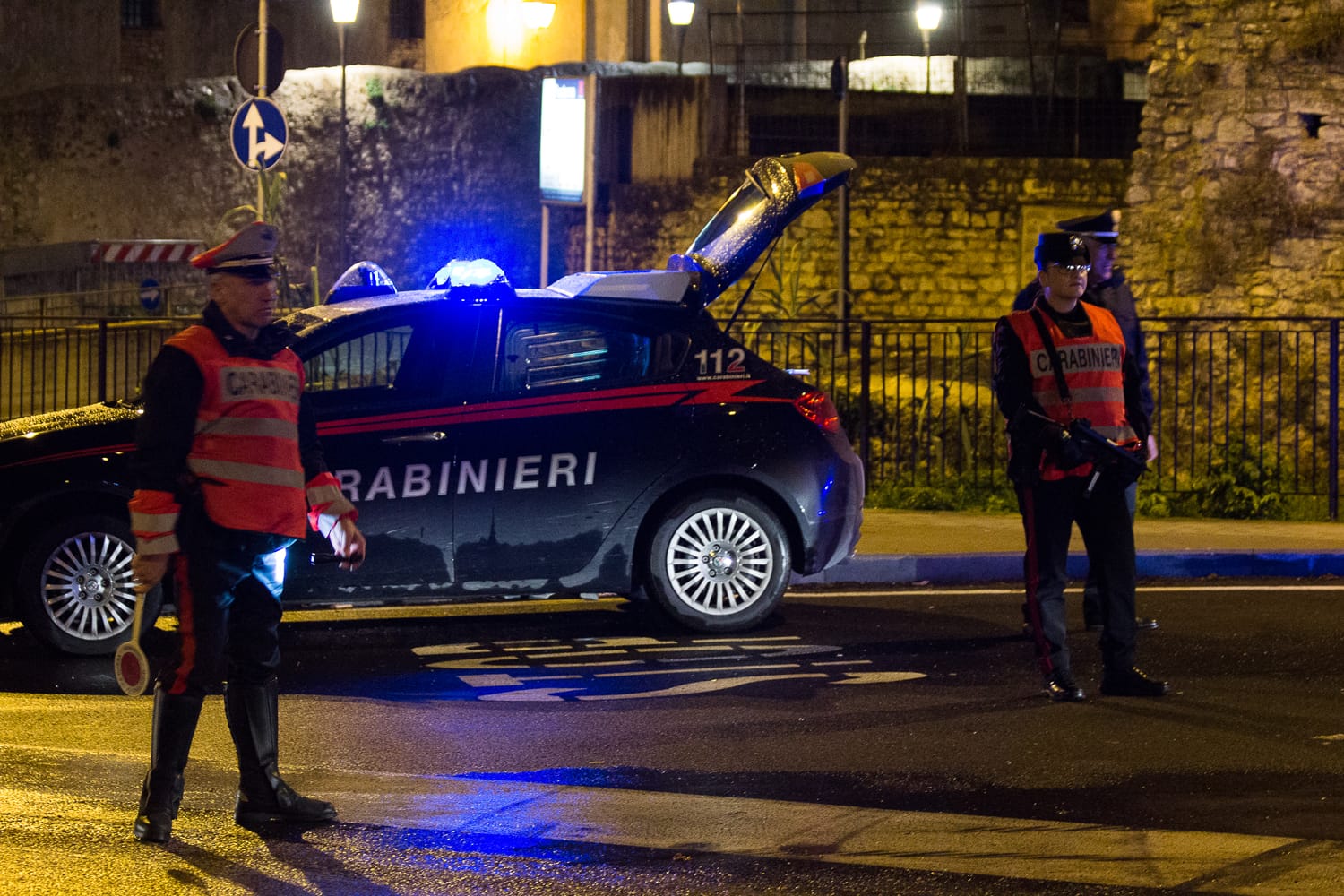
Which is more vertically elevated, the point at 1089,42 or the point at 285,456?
the point at 1089,42

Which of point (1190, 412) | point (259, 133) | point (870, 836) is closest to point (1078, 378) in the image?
point (870, 836)

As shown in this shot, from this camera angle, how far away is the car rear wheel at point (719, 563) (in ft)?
29.8

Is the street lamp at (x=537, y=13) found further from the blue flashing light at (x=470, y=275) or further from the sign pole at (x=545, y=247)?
the blue flashing light at (x=470, y=275)

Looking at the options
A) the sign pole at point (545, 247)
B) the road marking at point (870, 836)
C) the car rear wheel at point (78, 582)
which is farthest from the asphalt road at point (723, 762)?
the sign pole at point (545, 247)

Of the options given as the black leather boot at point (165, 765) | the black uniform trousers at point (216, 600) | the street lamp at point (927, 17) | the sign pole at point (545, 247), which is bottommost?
the black leather boot at point (165, 765)

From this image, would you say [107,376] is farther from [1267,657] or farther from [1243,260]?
[1267,657]

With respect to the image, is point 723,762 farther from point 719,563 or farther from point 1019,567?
point 1019,567

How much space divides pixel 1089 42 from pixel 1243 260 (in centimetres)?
1576

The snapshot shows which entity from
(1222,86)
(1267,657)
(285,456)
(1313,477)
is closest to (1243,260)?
(1222,86)

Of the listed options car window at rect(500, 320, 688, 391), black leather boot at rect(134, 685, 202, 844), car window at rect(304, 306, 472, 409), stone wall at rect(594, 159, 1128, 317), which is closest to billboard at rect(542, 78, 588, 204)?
stone wall at rect(594, 159, 1128, 317)

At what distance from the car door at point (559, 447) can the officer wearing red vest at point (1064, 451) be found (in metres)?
2.01

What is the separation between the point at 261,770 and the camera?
550 centimetres

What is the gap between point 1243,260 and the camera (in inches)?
706

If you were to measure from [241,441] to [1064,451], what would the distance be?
330cm
